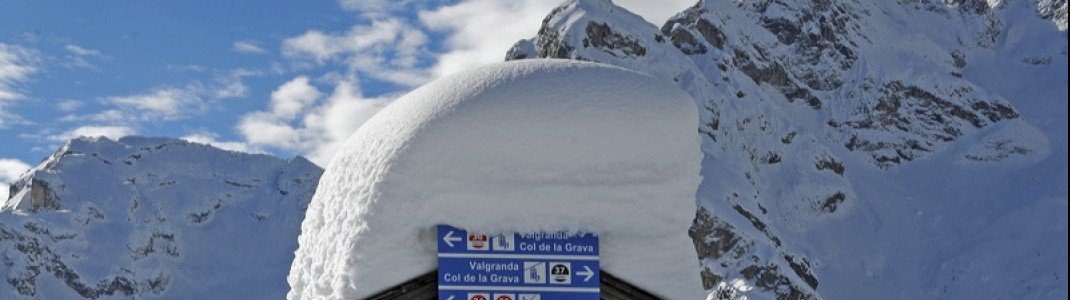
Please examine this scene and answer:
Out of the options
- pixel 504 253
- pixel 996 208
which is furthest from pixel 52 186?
pixel 504 253

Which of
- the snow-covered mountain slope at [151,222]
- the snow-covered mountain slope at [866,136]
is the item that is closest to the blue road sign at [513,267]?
the snow-covered mountain slope at [866,136]

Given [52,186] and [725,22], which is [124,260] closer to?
[52,186]

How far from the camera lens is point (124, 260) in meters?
157

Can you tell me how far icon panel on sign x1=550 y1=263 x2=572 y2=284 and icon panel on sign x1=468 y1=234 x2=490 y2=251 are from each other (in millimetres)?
199

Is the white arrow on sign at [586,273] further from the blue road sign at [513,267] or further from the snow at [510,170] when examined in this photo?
the snow at [510,170]

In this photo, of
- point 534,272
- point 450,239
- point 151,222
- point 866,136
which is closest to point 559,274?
point 534,272

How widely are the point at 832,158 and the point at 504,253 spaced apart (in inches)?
3647

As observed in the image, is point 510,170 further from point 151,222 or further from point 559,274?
point 151,222

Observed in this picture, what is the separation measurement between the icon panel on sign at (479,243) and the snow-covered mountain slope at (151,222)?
15010 cm

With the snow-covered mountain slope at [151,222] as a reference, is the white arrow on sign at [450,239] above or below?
above

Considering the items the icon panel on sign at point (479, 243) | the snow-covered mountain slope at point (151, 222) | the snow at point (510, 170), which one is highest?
the snow at point (510, 170)

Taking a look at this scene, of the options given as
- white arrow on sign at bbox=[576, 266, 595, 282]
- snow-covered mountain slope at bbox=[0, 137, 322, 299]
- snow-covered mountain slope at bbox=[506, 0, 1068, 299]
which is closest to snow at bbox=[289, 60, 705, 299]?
white arrow on sign at bbox=[576, 266, 595, 282]

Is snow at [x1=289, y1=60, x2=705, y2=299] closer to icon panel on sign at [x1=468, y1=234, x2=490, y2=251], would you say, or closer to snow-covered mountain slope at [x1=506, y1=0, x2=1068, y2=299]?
icon panel on sign at [x1=468, y1=234, x2=490, y2=251]

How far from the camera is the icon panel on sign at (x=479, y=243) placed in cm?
421
